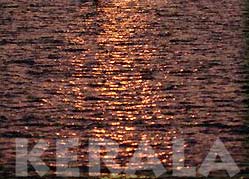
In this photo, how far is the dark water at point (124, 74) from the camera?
9.48 ft

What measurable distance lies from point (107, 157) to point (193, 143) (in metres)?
0.39

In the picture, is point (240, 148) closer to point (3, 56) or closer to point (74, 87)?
point (74, 87)

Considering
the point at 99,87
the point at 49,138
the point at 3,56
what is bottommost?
the point at 49,138

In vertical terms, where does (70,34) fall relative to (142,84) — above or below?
above

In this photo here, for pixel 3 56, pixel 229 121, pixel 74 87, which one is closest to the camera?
pixel 229 121

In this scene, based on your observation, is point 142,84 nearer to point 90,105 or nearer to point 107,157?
point 90,105

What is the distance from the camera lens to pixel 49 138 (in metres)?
2.85

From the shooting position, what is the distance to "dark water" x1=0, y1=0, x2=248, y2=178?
2.89m

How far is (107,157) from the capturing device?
8.84ft

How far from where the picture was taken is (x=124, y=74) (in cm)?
346

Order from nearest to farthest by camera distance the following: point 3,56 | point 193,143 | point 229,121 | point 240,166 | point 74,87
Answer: point 240,166 → point 193,143 → point 229,121 → point 74,87 → point 3,56

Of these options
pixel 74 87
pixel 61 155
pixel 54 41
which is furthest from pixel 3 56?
pixel 61 155

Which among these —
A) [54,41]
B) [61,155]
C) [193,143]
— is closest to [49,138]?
[61,155]

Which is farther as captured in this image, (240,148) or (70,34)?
(70,34)
